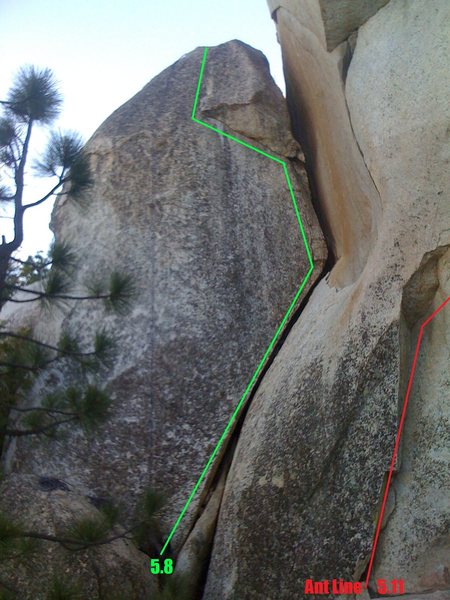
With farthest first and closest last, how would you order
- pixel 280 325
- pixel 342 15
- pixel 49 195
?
pixel 280 325, pixel 342 15, pixel 49 195

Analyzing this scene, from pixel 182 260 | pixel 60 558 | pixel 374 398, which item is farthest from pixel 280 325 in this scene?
pixel 60 558

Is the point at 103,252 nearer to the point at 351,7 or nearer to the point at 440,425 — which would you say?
the point at 351,7

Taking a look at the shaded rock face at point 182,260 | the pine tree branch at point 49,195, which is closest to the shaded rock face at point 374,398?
the shaded rock face at point 182,260

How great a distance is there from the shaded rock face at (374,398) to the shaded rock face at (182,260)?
20.8 inches

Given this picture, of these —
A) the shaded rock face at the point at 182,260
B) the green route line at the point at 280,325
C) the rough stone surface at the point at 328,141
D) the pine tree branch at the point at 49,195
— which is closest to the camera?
the pine tree branch at the point at 49,195

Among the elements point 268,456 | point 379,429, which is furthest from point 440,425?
point 268,456

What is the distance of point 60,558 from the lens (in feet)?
18.8

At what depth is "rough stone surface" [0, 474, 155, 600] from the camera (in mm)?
5555

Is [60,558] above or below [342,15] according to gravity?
below

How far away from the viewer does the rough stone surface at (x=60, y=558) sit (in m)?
5.55

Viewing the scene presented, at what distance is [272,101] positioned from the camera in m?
8.42

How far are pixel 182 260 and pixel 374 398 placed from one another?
92.0 inches

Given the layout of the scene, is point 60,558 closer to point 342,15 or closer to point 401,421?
point 401,421

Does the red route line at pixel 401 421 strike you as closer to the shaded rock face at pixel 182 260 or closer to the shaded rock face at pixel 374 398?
the shaded rock face at pixel 374 398
